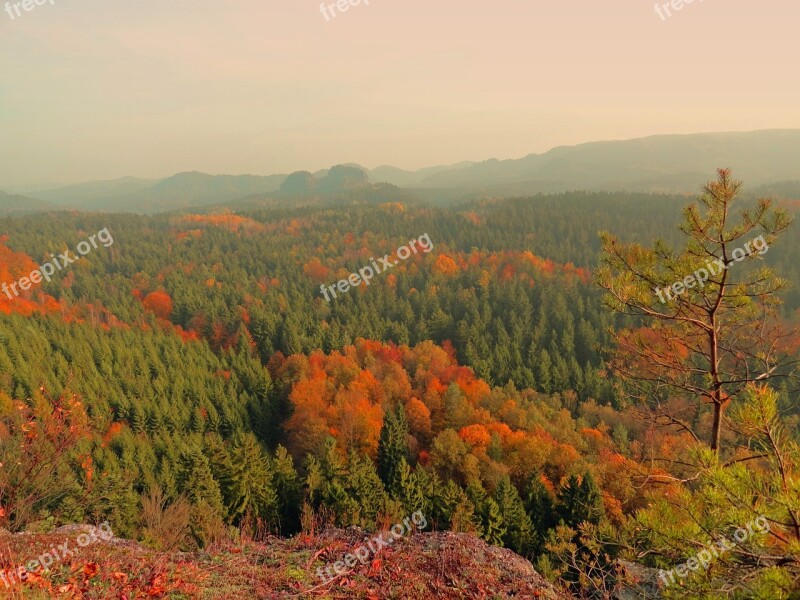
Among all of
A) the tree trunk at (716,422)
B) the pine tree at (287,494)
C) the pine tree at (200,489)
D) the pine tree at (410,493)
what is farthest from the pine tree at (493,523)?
the tree trunk at (716,422)

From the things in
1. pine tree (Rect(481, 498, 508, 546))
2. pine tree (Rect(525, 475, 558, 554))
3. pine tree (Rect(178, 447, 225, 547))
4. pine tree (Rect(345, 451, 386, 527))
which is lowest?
pine tree (Rect(525, 475, 558, 554))

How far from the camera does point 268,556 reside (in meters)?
13.5

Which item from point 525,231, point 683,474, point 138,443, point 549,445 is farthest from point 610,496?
point 525,231

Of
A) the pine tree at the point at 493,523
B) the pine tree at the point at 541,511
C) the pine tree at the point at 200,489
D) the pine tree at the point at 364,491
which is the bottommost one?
the pine tree at the point at 541,511

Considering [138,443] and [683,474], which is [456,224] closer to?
[138,443]

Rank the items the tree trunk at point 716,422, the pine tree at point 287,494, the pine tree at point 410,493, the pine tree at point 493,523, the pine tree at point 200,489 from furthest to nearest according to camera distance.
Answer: the pine tree at point 287,494 → the pine tree at point 410,493 → the pine tree at point 493,523 → the pine tree at point 200,489 → the tree trunk at point 716,422

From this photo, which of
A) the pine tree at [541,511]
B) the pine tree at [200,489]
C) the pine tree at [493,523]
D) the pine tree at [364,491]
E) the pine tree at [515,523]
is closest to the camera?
the pine tree at [200,489]

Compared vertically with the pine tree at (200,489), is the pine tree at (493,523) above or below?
below

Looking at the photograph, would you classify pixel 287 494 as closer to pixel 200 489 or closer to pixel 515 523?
pixel 200 489

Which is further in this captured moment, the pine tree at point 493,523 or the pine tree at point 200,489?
the pine tree at point 493,523

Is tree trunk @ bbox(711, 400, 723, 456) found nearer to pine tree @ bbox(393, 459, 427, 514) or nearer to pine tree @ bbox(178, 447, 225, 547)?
pine tree @ bbox(393, 459, 427, 514)

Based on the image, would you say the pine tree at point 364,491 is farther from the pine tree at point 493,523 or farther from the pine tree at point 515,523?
the pine tree at point 515,523

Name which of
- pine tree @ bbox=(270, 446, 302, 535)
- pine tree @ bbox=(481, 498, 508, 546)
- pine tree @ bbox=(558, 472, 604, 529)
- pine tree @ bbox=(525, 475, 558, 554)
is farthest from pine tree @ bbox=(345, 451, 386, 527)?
pine tree @ bbox=(558, 472, 604, 529)

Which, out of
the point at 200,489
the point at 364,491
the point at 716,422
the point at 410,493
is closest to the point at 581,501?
the point at 410,493
